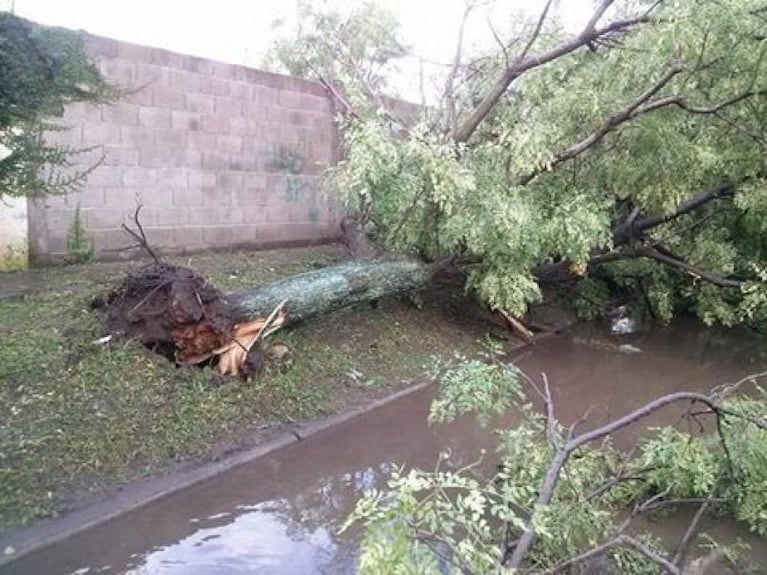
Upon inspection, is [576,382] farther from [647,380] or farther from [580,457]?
[580,457]

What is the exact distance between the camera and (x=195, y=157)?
7184 mm

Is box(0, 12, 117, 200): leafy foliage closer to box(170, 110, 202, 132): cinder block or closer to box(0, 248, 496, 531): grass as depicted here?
box(0, 248, 496, 531): grass

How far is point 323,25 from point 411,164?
3946mm

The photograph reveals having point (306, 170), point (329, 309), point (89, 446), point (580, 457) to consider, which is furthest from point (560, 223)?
point (89, 446)

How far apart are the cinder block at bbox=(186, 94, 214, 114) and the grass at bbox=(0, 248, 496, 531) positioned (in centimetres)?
198

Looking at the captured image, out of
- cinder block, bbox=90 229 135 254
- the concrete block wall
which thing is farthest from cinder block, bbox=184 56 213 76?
cinder block, bbox=90 229 135 254

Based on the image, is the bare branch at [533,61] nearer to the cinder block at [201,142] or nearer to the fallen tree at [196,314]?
the fallen tree at [196,314]

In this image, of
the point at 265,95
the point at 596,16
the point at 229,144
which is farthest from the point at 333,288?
the point at 596,16

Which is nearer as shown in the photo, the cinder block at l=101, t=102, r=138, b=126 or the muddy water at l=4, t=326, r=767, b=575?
the muddy water at l=4, t=326, r=767, b=575

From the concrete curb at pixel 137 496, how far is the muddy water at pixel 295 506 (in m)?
0.05

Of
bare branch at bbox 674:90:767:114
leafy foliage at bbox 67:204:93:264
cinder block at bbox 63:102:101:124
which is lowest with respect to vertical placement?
leafy foliage at bbox 67:204:93:264

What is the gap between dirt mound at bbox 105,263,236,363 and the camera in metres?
4.52

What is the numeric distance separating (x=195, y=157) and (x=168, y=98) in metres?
0.67

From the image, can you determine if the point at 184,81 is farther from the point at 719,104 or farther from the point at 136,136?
the point at 719,104
